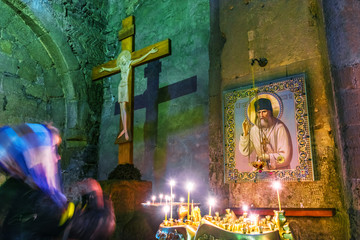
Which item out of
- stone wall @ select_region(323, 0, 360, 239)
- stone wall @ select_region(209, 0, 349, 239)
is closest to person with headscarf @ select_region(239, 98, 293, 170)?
stone wall @ select_region(209, 0, 349, 239)

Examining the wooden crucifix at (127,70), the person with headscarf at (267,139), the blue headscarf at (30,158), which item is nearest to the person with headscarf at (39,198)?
the blue headscarf at (30,158)

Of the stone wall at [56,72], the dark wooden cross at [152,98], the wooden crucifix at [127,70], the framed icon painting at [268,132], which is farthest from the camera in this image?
the stone wall at [56,72]

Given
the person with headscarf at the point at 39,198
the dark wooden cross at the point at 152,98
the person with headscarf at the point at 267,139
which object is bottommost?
the person with headscarf at the point at 39,198

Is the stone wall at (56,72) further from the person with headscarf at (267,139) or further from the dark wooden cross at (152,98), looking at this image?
the person with headscarf at (267,139)

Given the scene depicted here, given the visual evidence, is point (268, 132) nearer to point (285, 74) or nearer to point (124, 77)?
point (285, 74)

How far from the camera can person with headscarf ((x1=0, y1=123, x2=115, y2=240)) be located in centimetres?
113

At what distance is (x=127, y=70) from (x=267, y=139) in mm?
2783

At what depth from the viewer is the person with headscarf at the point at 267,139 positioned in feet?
9.94

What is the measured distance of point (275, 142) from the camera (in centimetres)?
311

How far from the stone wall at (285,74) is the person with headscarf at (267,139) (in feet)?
0.79

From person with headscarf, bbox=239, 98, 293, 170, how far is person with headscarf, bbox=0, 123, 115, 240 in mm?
2155

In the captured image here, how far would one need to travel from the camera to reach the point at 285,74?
127 inches

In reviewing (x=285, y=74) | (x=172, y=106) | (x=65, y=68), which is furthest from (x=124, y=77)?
(x=285, y=74)

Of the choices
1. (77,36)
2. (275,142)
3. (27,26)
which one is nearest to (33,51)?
(27,26)
